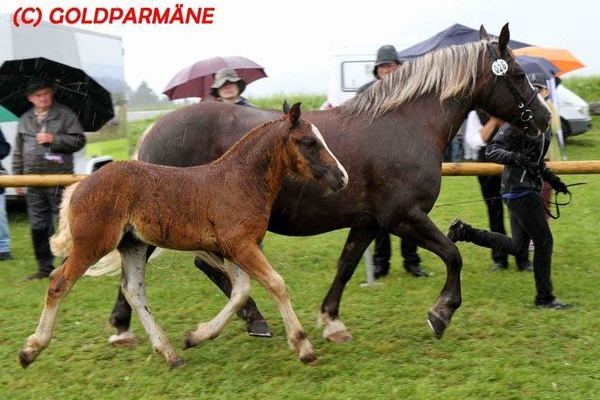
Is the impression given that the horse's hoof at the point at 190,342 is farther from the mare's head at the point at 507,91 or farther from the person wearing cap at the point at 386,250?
the person wearing cap at the point at 386,250

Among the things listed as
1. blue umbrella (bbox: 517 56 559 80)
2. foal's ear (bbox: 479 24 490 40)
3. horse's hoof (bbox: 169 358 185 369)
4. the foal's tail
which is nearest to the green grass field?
horse's hoof (bbox: 169 358 185 369)

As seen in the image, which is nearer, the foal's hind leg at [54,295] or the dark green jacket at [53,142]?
the foal's hind leg at [54,295]

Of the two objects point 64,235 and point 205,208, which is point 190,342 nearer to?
point 205,208

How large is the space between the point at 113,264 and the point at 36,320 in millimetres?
1089

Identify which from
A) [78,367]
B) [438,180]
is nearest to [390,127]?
[438,180]

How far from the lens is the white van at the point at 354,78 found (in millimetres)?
18219

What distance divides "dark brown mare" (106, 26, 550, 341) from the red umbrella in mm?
4682

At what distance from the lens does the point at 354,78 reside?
60.2ft

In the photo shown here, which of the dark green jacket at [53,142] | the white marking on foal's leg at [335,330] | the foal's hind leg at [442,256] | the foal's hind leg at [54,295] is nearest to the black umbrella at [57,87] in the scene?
the dark green jacket at [53,142]

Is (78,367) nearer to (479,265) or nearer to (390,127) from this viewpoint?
(390,127)

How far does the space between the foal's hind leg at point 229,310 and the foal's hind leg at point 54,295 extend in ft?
2.66

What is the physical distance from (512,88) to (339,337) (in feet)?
7.09

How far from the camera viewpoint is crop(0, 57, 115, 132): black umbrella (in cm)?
968

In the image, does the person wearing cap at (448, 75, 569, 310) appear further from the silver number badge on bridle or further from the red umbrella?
the red umbrella
